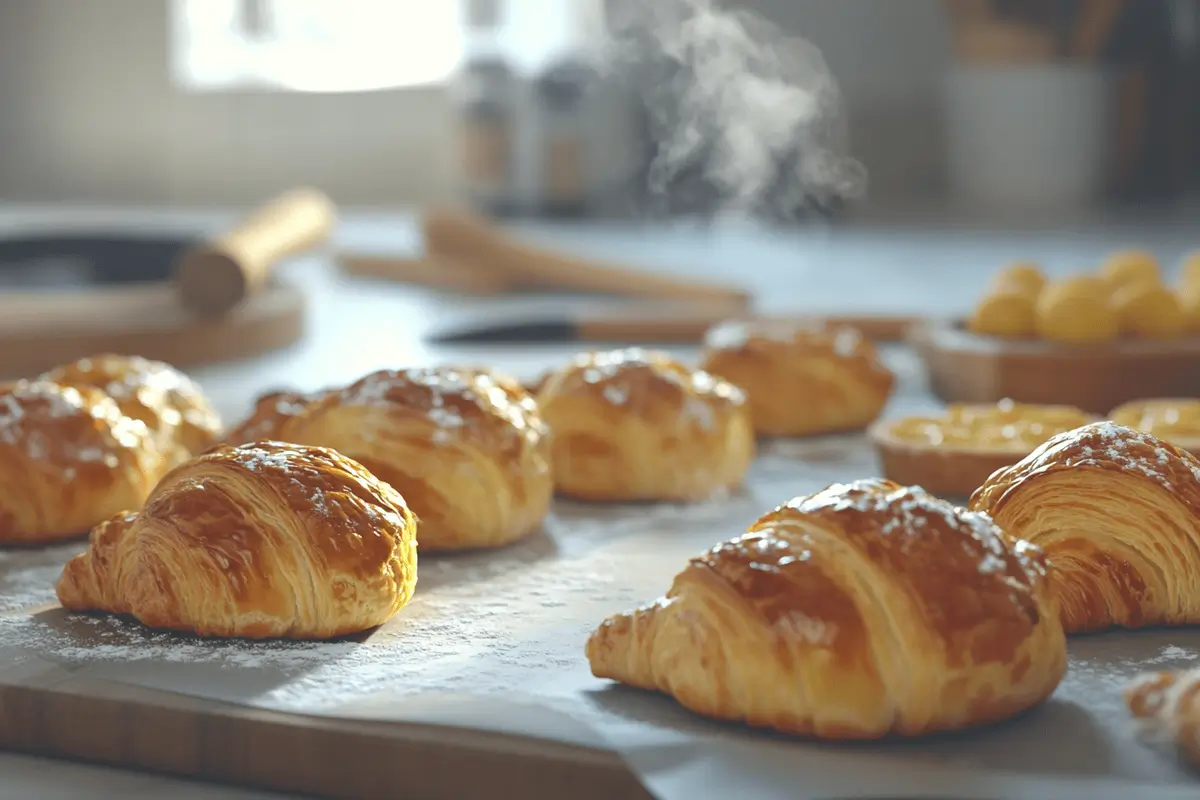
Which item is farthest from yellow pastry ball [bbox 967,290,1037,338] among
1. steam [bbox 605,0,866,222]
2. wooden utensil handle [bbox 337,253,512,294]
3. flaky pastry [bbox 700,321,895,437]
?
steam [bbox 605,0,866,222]

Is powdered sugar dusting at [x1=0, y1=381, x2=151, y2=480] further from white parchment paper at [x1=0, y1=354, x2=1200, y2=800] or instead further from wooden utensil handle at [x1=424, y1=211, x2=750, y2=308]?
wooden utensil handle at [x1=424, y1=211, x2=750, y2=308]

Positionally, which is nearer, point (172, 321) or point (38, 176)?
point (172, 321)

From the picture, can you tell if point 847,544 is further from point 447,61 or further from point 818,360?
point 447,61

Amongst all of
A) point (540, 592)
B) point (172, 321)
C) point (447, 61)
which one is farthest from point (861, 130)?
point (540, 592)

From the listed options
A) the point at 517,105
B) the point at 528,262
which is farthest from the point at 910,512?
the point at 517,105

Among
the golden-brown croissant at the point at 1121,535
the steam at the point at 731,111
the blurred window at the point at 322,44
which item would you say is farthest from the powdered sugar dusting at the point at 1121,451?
the blurred window at the point at 322,44

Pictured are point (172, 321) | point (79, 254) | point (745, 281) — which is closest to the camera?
point (172, 321)

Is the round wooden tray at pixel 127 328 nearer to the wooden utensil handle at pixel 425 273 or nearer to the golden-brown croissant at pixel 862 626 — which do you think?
the wooden utensil handle at pixel 425 273
